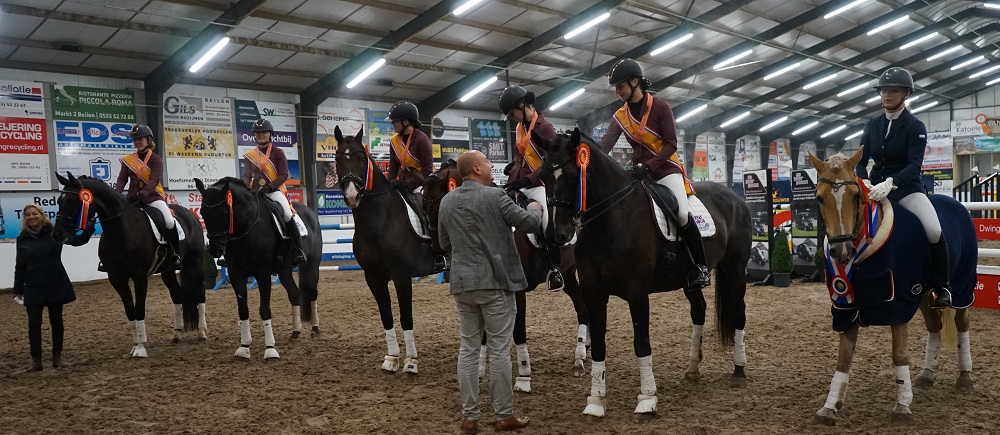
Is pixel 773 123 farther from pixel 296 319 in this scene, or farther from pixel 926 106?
pixel 296 319

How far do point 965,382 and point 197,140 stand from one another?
1540 cm

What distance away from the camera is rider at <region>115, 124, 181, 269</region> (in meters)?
7.25

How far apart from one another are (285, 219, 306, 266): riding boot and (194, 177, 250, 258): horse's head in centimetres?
72

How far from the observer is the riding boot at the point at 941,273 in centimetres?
404

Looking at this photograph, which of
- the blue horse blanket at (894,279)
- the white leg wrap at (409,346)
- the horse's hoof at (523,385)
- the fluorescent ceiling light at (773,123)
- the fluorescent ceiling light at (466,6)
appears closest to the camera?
the blue horse blanket at (894,279)

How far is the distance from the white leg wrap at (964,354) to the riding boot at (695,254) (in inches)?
74.3

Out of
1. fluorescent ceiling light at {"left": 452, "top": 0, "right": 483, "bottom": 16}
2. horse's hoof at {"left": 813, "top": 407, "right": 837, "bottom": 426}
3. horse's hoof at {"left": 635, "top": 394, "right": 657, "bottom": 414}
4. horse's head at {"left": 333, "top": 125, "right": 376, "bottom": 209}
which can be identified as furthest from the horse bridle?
fluorescent ceiling light at {"left": 452, "top": 0, "right": 483, "bottom": 16}

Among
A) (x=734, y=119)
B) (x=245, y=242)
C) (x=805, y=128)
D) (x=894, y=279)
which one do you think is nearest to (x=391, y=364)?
(x=245, y=242)

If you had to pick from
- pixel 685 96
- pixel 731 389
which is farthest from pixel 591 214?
pixel 685 96

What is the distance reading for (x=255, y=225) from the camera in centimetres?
673

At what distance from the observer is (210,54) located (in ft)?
44.3

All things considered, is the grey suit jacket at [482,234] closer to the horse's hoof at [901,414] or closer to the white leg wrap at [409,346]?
the white leg wrap at [409,346]

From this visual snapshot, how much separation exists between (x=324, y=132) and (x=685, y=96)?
13925 millimetres

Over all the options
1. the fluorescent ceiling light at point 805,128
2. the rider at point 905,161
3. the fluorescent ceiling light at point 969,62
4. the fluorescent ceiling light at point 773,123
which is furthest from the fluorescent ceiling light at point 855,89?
the rider at point 905,161
